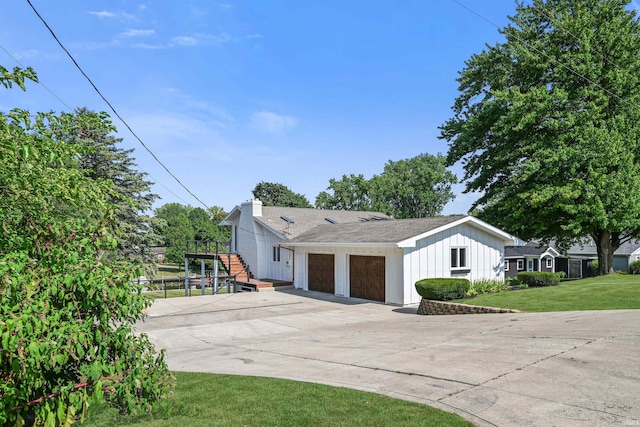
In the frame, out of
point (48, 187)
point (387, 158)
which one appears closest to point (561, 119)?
point (48, 187)

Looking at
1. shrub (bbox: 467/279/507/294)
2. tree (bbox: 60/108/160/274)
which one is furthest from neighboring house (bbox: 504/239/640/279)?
tree (bbox: 60/108/160/274)

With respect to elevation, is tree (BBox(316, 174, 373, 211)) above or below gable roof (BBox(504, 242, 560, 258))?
above

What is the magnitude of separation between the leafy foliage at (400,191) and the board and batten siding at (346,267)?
1299 inches

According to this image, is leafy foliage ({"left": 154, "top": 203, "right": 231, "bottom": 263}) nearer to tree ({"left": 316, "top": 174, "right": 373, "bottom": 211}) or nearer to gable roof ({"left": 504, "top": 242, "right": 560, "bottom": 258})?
tree ({"left": 316, "top": 174, "right": 373, "bottom": 211})

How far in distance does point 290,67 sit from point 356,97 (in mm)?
6021

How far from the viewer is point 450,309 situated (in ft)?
50.5

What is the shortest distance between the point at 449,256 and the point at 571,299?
549cm

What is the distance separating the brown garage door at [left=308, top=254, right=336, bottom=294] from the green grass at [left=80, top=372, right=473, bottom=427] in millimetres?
15779

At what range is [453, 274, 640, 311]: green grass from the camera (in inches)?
559

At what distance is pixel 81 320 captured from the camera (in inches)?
167

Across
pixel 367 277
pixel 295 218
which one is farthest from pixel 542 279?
pixel 295 218

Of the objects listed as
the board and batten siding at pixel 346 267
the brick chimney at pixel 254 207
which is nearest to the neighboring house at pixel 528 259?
the board and batten siding at pixel 346 267

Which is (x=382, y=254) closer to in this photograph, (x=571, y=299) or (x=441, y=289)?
(x=441, y=289)

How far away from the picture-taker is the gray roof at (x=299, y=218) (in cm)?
2786
